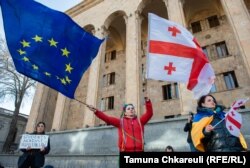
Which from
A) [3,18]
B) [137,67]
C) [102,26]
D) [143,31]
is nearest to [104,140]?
[137,67]

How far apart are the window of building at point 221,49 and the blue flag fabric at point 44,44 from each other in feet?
47.5

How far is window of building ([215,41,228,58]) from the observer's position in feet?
51.8

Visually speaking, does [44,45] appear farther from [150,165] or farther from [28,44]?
[150,165]

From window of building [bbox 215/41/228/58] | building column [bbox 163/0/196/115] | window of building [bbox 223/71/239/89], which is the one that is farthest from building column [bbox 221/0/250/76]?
window of building [bbox 223/71/239/89]

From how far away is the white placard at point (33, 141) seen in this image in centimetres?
434

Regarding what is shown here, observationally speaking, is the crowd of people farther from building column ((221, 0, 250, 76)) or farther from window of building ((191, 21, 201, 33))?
window of building ((191, 21, 201, 33))

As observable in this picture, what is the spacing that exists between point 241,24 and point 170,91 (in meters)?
7.92

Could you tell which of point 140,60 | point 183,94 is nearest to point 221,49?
point 140,60

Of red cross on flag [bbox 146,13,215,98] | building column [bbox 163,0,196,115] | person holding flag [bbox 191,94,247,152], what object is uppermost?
building column [bbox 163,0,196,115]

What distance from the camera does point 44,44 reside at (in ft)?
14.9

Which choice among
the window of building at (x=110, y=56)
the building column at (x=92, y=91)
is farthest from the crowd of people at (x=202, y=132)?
the window of building at (x=110, y=56)

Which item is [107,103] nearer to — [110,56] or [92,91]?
[92,91]

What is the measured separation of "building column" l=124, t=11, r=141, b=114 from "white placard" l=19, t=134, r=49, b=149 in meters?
6.89

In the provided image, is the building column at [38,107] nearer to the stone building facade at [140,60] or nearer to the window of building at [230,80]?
the stone building facade at [140,60]
